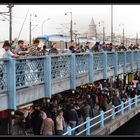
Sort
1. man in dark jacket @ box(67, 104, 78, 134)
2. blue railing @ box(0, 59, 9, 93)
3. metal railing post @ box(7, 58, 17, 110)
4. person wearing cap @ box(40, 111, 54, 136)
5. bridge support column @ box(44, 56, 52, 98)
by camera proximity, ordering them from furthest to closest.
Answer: man in dark jacket @ box(67, 104, 78, 134)
bridge support column @ box(44, 56, 52, 98)
person wearing cap @ box(40, 111, 54, 136)
metal railing post @ box(7, 58, 17, 110)
blue railing @ box(0, 59, 9, 93)

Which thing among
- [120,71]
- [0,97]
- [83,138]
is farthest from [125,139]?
[120,71]

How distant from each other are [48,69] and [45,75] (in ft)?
0.59

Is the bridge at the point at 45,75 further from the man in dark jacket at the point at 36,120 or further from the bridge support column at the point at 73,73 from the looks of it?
the man in dark jacket at the point at 36,120

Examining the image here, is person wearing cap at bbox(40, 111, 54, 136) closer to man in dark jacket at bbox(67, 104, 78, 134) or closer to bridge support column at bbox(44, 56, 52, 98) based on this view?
bridge support column at bbox(44, 56, 52, 98)

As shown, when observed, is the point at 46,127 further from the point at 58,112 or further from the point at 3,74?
the point at 3,74

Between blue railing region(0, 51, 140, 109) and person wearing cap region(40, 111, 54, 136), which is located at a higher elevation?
blue railing region(0, 51, 140, 109)

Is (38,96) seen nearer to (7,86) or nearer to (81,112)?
(7,86)

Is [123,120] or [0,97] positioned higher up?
[0,97]

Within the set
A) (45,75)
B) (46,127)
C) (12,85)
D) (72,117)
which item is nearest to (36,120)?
(46,127)

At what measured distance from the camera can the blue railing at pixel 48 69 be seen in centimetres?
859

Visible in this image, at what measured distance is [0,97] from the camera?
8.10 metres

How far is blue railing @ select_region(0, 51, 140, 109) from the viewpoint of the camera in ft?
28.2

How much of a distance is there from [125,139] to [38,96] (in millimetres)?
7285

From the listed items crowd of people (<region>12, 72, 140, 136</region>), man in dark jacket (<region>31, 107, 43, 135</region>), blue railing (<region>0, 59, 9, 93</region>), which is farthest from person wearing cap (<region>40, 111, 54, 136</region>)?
blue railing (<region>0, 59, 9, 93</region>)
